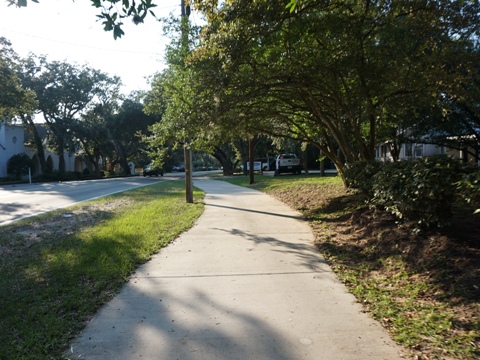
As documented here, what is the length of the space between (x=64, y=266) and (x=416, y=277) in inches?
199

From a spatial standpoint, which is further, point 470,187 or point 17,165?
point 17,165

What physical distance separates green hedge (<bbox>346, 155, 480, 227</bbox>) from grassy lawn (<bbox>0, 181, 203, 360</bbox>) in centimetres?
415

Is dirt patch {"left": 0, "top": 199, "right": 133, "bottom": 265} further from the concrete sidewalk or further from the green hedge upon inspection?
the green hedge

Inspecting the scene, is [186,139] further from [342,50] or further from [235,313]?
[235,313]

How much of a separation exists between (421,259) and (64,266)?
5205 millimetres

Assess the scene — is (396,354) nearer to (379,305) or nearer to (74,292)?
(379,305)

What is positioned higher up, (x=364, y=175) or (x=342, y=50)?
(x=342, y=50)

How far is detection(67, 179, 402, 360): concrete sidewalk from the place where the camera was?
3420 millimetres

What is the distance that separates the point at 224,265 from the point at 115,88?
44776 millimetres

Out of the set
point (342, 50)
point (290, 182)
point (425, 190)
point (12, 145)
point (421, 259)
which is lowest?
point (421, 259)

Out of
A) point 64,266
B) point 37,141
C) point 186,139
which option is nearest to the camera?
point 64,266

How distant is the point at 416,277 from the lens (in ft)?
15.7

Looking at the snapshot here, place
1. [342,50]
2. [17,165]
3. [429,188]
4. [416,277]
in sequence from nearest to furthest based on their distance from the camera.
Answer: [416,277]
[429,188]
[342,50]
[17,165]

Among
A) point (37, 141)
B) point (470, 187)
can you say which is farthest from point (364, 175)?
point (37, 141)
